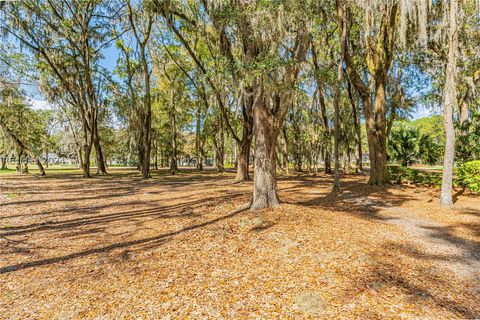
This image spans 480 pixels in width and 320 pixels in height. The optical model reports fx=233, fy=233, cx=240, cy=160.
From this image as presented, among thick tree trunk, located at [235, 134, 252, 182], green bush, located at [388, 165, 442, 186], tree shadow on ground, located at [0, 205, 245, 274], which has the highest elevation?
thick tree trunk, located at [235, 134, 252, 182]

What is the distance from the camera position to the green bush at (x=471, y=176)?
8823 millimetres

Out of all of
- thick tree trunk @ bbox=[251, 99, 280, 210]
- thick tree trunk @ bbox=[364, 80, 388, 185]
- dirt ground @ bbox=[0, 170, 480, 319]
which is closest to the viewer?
dirt ground @ bbox=[0, 170, 480, 319]

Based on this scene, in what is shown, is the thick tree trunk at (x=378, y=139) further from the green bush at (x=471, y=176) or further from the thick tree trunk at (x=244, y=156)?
the thick tree trunk at (x=244, y=156)

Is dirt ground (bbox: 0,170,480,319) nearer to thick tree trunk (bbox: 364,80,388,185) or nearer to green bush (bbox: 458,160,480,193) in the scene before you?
green bush (bbox: 458,160,480,193)

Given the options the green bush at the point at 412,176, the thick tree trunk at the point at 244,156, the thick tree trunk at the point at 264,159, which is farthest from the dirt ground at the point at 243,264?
the thick tree trunk at the point at 244,156

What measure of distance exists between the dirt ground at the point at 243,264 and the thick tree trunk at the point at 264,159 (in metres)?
0.45

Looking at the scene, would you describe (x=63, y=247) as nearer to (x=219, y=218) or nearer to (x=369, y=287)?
(x=219, y=218)

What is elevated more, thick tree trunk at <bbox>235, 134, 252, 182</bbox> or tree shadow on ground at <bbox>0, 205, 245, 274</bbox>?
thick tree trunk at <bbox>235, 134, 252, 182</bbox>

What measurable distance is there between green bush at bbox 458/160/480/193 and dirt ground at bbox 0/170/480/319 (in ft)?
8.21

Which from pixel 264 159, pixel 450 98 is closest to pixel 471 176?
pixel 450 98

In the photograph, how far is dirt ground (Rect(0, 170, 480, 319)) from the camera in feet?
→ 9.33

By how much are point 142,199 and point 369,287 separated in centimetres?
856

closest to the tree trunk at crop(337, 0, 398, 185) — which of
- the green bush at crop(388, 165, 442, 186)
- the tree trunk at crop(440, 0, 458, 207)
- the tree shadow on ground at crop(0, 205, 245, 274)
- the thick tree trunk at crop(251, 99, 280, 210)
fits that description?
the green bush at crop(388, 165, 442, 186)

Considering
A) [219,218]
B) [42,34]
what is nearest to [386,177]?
[219,218]
